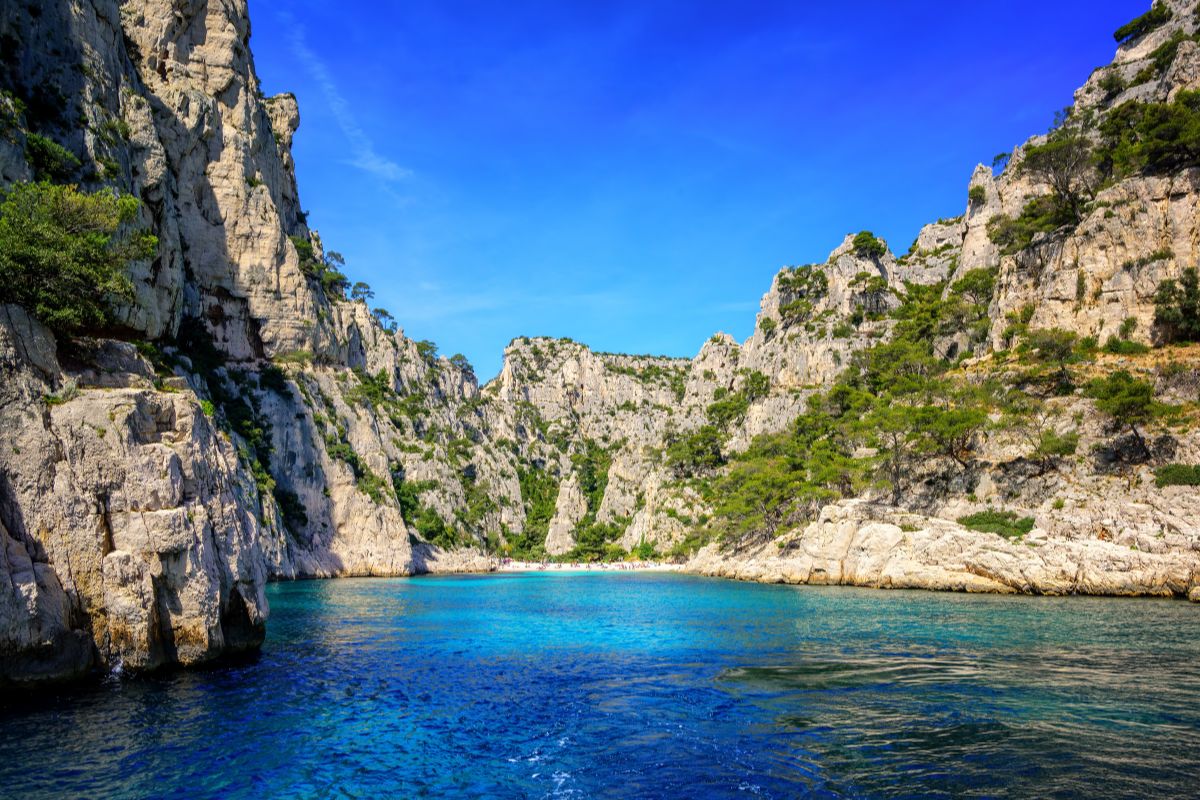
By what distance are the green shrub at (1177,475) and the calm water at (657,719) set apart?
52.1 ft

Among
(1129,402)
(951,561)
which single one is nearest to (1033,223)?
(1129,402)

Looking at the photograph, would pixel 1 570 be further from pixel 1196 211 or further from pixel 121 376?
pixel 1196 211

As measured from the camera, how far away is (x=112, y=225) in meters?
20.5

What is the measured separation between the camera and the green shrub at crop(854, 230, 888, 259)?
106 metres

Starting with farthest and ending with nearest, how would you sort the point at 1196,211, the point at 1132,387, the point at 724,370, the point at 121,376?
the point at 724,370, the point at 1196,211, the point at 1132,387, the point at 121,376

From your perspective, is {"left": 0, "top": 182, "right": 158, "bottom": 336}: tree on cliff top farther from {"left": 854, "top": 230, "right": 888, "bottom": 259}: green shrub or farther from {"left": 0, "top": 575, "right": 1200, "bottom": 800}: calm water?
{"left": 854, "top": 230, "right": 888, "bottom": 259}: green shrub

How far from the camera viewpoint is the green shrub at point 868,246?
106 m

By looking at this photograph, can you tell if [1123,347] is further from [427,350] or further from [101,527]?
[427,350]

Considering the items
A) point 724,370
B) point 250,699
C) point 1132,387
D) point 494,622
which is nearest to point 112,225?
point 250,699

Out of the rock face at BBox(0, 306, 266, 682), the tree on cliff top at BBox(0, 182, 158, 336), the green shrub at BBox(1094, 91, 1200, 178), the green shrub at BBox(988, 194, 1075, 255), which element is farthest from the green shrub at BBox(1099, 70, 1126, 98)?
the rock face at BBox(0, 306, 266, 682)

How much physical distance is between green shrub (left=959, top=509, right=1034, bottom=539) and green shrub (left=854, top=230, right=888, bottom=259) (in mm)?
72205

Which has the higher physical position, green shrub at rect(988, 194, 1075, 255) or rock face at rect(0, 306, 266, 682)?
green shrub at rect(988, 194, 1075, 255)

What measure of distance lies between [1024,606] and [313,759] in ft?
104

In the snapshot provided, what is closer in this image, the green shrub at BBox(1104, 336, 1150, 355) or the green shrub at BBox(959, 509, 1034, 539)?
the green shrub at BBox(959, 509, 1034, 539)
